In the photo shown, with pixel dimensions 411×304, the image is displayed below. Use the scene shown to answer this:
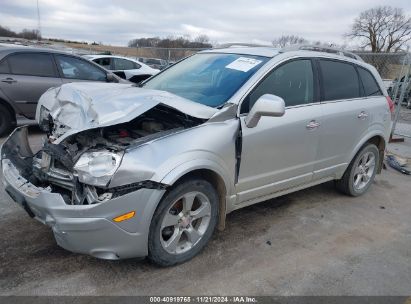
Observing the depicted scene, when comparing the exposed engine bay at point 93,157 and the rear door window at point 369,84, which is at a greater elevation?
the rear door window at point 369,84

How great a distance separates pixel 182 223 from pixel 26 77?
16.8 feet

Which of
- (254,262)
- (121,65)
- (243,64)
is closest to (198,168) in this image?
(254,262)

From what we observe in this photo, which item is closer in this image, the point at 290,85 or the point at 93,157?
the point at 93,157

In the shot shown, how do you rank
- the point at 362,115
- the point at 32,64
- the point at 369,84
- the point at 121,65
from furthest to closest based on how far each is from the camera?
the point at 121,65 → the point at 32,64 → the point at 369,84 → the point at 362,115

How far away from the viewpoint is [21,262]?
3.05 meters

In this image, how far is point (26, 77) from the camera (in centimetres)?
686

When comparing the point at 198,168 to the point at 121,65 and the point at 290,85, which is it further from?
the point at 121,65

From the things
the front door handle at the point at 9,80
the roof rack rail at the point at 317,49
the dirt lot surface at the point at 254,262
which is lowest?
the dirt lot surface at the point at 254,262

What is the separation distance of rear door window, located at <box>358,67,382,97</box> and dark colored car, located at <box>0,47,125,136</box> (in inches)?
179

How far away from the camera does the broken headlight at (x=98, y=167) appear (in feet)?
8.60

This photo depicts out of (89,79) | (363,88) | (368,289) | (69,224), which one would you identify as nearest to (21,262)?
(69,224)

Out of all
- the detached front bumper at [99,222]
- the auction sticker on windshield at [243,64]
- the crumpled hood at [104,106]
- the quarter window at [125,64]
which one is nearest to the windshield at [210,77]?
the auction sticker on windshield at [243,64]

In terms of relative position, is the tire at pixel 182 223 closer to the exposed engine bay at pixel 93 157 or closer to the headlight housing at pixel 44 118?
the exposed engine bay at pixel 93 157

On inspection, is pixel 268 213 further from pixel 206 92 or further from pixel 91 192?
pixel 91 192
